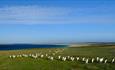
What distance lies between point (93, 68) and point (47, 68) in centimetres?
533

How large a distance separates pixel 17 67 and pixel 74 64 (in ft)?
22.6

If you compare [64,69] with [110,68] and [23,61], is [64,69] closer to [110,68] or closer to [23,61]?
[110,68]

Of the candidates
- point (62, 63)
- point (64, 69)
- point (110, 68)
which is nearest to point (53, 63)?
point (62, 63)

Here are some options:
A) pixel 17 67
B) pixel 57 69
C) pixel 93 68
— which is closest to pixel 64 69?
pixel 57 69

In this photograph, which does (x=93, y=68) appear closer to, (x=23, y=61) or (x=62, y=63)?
(x=62, y=63)

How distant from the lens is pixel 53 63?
43.8 m

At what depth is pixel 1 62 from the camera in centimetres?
4869

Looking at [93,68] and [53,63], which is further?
[53,63]

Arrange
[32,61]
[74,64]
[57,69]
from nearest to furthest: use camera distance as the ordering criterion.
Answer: [57,69] → [74,64] → [32,61]

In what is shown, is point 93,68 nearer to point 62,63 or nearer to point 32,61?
point 62,63

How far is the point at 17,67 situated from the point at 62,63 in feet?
18.2

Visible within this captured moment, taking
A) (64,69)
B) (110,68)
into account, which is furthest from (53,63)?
(110,68)

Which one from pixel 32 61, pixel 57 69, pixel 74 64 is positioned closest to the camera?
pixel 57 69

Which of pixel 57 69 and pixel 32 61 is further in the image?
pixel 32 61
